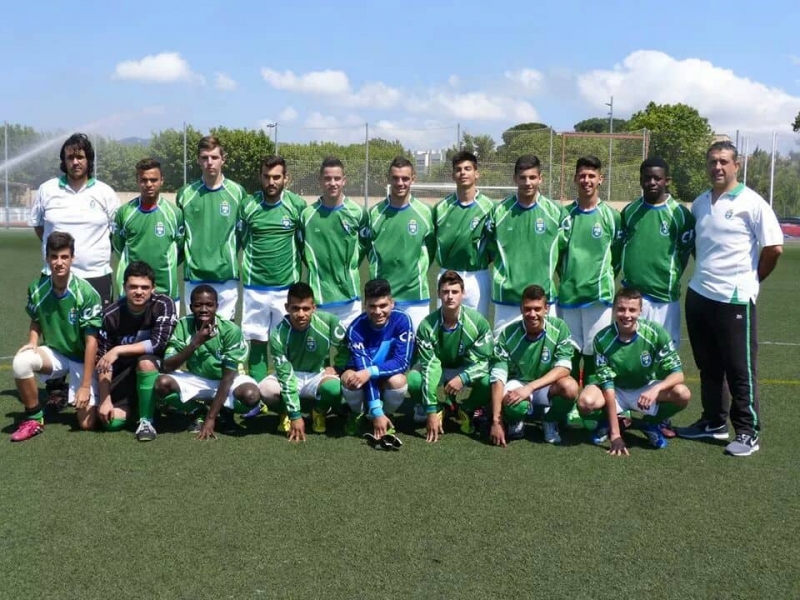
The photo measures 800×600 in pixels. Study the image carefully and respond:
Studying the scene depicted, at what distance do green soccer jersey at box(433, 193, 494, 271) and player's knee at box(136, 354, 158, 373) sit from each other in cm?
197

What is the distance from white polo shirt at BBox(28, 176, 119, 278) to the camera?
5438 mm

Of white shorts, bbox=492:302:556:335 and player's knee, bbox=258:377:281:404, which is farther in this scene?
white shorts, bbox=492:302:556:335

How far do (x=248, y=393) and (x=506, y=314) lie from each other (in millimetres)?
1715

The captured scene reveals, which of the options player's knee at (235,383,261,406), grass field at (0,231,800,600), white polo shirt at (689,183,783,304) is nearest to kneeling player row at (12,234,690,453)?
player's knee at (235,383,261,406)

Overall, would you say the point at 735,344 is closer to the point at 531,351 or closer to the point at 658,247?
the point at 658,247

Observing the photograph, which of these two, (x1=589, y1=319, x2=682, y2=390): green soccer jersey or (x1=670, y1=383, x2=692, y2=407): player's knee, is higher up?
(x1=589, y1=319, x2=682, y2=390): green soccer jersey

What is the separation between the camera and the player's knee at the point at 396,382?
4938mm

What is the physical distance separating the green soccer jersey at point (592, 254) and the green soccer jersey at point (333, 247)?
1373mm

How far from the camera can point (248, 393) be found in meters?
4.96

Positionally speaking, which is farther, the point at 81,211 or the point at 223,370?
the point at 81,211

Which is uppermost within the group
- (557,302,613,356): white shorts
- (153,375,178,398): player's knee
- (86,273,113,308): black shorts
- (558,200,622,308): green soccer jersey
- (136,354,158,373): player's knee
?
(558,200,622,308): green soccer jersey

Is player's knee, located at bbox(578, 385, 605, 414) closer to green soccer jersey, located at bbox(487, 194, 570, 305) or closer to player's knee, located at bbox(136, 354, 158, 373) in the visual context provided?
green soccer jersey, located at bbox(487, 194, 570, 305)

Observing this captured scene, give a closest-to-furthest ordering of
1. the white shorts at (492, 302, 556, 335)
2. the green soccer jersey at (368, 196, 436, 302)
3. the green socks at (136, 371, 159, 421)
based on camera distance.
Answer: the green socks at (136, 371, 159, 421) < the white shorts at (492, 302, 556, 335) < the green soccer jersey at (368, 196, 436, 302)

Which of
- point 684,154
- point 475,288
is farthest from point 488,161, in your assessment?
point 475,288
